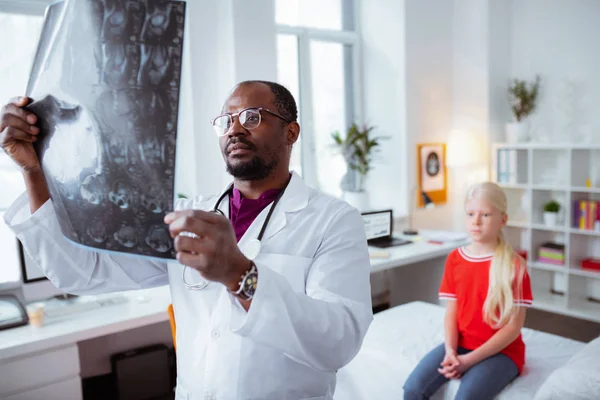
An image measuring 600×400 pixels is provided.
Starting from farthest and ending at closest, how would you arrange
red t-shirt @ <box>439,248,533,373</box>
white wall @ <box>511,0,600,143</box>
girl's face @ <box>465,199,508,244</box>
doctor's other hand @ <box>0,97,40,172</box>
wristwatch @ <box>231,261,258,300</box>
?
white wall @ <box>511,0,600,143</box>, girl's face @ <box>465,199,508,244</box>, red t-shirt @ <box>439,248,533,373</box>, doctor's other hand @ <box>0,97,40,172</box>, wristwatch @ <box>231,261,258,300</box>

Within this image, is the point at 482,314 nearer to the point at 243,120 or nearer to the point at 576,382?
the point at 576,382

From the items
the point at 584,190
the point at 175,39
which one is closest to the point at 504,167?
the point at 584,190

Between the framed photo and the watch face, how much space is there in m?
3.81

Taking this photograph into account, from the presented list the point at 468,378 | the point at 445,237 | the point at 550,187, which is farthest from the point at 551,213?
the point at 468,378

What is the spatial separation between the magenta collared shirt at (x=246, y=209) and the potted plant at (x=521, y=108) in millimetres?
3648

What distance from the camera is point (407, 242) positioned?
3658 mm

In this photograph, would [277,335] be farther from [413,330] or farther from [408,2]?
[408,2]

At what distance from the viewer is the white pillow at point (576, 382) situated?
5.23 feet

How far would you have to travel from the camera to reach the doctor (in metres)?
0.88

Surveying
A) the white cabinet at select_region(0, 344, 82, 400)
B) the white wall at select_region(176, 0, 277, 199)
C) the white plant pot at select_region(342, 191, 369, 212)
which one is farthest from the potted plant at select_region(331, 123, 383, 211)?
the white cabinet at select_region(0, 344, 82, 400)

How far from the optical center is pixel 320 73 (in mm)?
4453

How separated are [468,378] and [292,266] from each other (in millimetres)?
1106

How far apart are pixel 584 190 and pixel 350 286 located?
3496 millimetres

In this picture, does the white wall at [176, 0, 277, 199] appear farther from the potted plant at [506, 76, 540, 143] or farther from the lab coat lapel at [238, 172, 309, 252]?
the potted plant at [506, 76, 540, 143]
